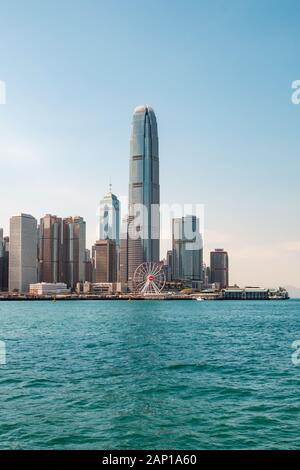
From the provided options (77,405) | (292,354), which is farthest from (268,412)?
(292,354)

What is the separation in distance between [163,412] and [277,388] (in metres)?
8.93

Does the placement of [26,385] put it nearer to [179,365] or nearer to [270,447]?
[179,365]

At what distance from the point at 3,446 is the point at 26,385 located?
464 inches

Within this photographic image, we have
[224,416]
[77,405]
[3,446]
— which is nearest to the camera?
[3,446]

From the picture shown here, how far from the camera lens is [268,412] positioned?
23594 mm
